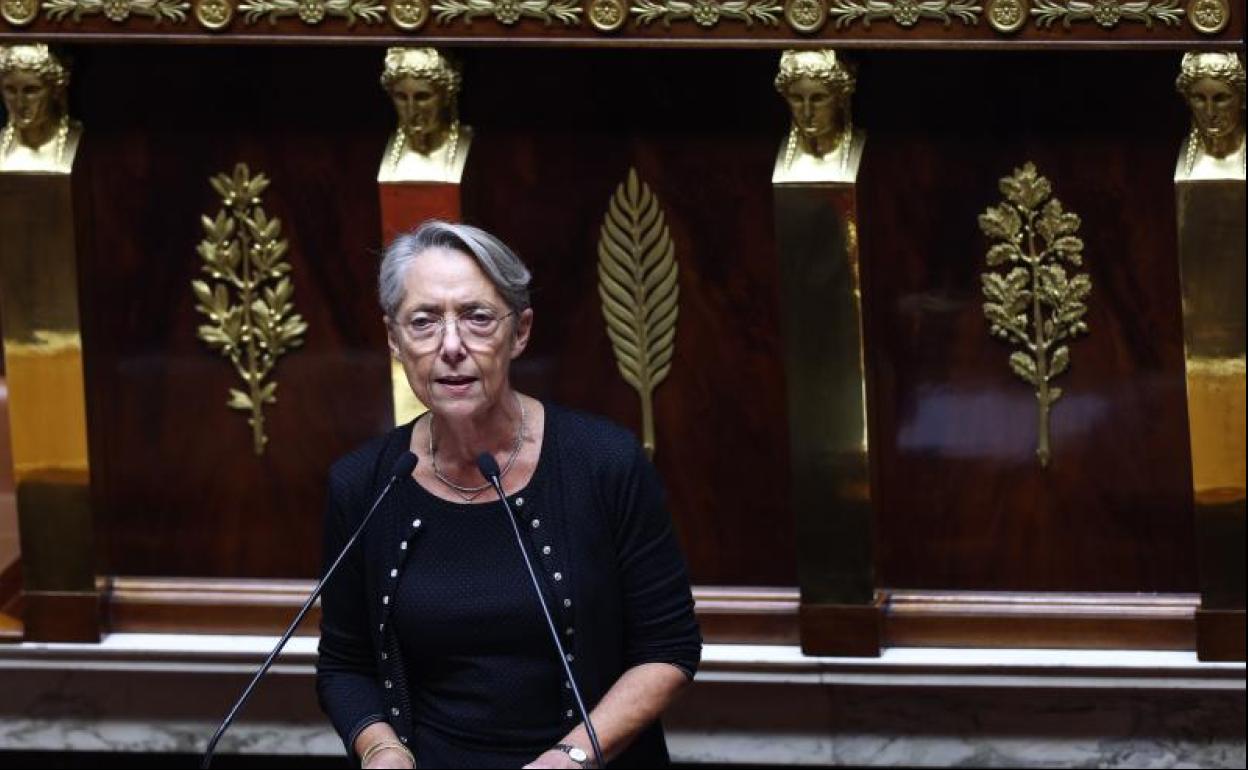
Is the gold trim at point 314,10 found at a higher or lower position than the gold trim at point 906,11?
higher

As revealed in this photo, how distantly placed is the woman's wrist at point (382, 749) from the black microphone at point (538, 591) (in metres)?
0.21

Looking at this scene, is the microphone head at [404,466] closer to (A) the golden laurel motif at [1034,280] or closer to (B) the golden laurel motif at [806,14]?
(B) the golden laurel motif at [806,14]

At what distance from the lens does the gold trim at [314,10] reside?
427 cm

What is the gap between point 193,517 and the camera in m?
4.67

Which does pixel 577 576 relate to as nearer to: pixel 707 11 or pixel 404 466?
pixel 404 466

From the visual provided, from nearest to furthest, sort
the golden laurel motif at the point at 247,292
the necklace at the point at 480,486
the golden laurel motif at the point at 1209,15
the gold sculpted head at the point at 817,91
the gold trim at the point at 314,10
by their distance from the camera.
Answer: the necklace at the point at 480,486
the golden laurel motif at the point at 1209,15
the gold sculpted head at the point at 817,91
the gold trim at the point at 314,10
the golden laurel motif at the point at 247,292

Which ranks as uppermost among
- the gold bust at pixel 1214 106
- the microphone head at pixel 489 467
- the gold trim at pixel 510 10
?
the gold trim at pixel 510 10

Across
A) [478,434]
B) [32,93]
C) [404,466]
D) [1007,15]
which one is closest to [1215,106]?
[1007,15]

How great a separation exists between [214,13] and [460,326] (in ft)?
3.89

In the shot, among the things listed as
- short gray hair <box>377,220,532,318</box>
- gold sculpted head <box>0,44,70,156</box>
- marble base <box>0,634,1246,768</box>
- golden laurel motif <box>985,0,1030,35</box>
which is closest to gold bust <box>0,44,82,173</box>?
gold sculpted head <box>0,44,70,156</box>

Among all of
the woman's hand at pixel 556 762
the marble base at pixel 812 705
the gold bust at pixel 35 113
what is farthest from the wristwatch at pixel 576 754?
the gold bust at pixel 35 113

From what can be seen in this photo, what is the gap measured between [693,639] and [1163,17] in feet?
4.16

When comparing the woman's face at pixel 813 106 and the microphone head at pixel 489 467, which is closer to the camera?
the microphone head at pixel 489 467

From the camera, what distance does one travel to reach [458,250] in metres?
3.32
